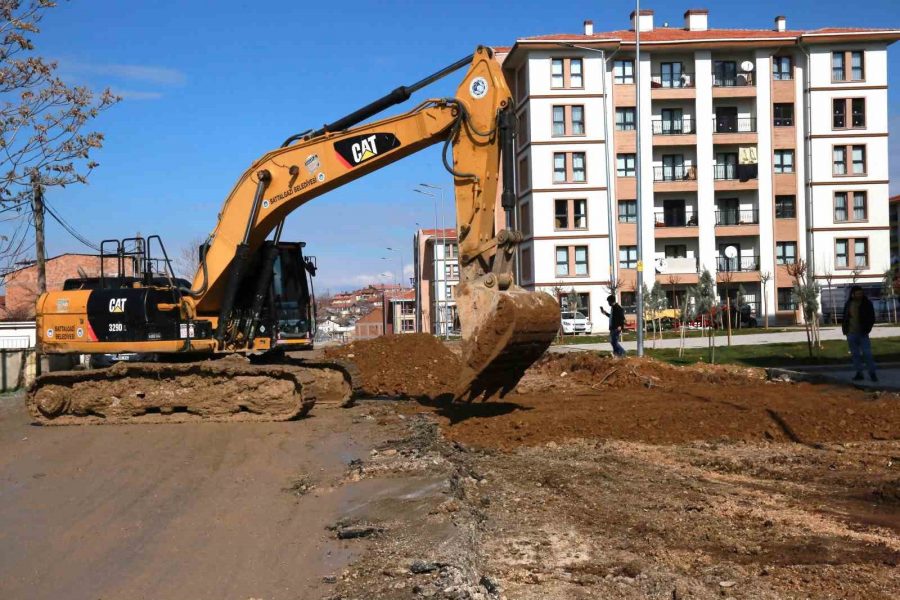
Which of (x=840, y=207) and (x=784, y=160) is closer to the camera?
(x=840, y=207)

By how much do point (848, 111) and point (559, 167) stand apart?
1942 centimetres

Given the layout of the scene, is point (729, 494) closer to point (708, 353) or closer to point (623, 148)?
point (708, 353)

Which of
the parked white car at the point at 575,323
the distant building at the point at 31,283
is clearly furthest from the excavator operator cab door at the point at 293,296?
the parked white car at the point at 575,323

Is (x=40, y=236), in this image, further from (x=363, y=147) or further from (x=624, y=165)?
(x=624, y=165)

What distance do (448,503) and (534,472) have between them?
6.04 feet

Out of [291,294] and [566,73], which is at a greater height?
[566,73]

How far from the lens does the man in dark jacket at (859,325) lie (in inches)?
646

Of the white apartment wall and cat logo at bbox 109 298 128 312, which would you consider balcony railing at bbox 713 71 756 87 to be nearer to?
the white apartment wall

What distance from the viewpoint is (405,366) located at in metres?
23.7

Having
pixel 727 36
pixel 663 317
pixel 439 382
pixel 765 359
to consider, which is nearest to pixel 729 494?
pixel 439 382

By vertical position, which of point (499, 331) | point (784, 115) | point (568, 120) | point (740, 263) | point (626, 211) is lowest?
point (499, 331)

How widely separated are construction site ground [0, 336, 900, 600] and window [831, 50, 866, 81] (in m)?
50.3

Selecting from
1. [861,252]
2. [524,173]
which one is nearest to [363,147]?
[524,173]

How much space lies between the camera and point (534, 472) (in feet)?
28.8
